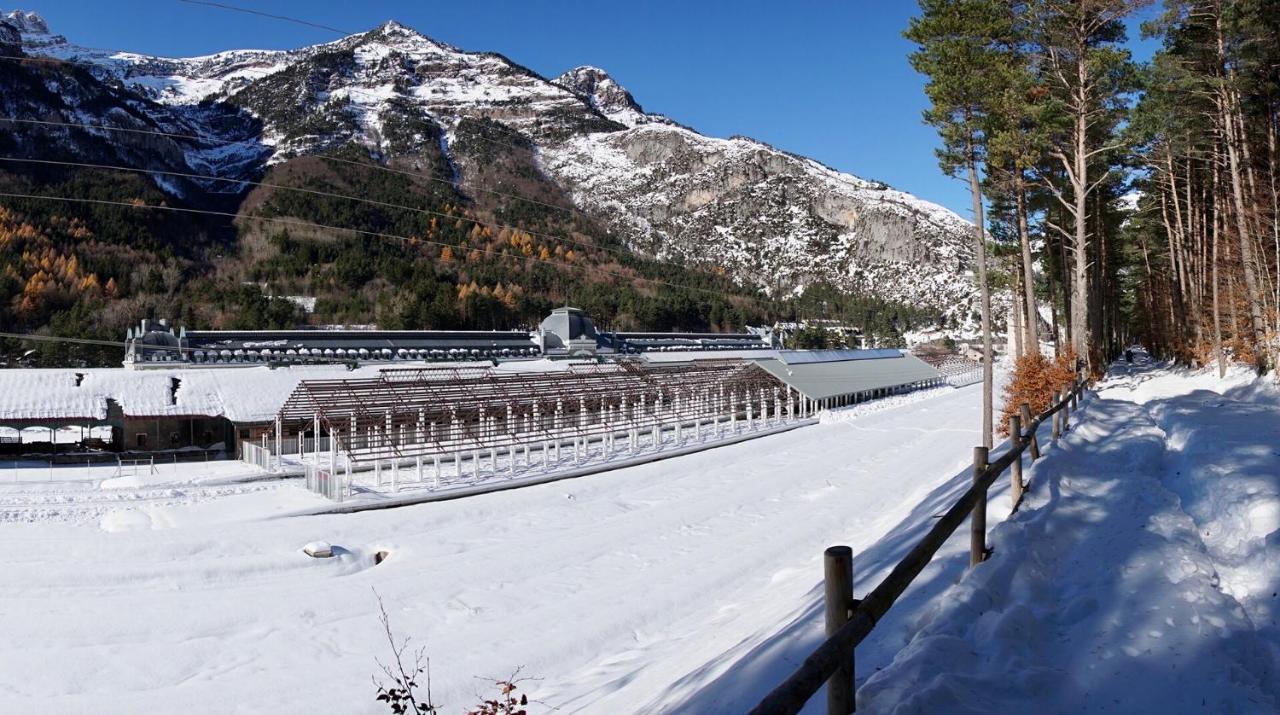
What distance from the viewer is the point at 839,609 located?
280 cm

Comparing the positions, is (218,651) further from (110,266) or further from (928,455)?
(110,266)

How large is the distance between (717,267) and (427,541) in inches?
5733

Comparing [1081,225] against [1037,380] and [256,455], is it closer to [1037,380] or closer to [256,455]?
[1037,380]

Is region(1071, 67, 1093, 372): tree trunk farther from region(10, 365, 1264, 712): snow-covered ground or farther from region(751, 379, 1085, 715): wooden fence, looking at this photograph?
region(751, 379, 1085, 715): wooden fence

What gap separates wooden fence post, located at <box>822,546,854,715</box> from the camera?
279cm

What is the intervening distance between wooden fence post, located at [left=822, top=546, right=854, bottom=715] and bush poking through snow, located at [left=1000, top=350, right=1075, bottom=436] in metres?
16.3

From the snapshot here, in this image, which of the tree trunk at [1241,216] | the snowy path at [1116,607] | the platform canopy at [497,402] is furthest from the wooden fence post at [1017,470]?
the tree trunk at [1241,216]

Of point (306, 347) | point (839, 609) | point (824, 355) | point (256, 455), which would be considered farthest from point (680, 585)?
point (824, 355)

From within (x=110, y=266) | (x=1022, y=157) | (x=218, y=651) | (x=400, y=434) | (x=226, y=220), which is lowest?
(x=218, y=651)

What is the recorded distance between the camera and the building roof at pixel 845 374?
3753cm

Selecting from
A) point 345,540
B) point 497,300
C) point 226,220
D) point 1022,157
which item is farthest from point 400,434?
point 226,220

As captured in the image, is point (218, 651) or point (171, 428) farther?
point (171, 428)

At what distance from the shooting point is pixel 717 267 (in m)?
158

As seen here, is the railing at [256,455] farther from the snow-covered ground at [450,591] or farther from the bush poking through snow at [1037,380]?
the bush poking through snow at [1037,380]
